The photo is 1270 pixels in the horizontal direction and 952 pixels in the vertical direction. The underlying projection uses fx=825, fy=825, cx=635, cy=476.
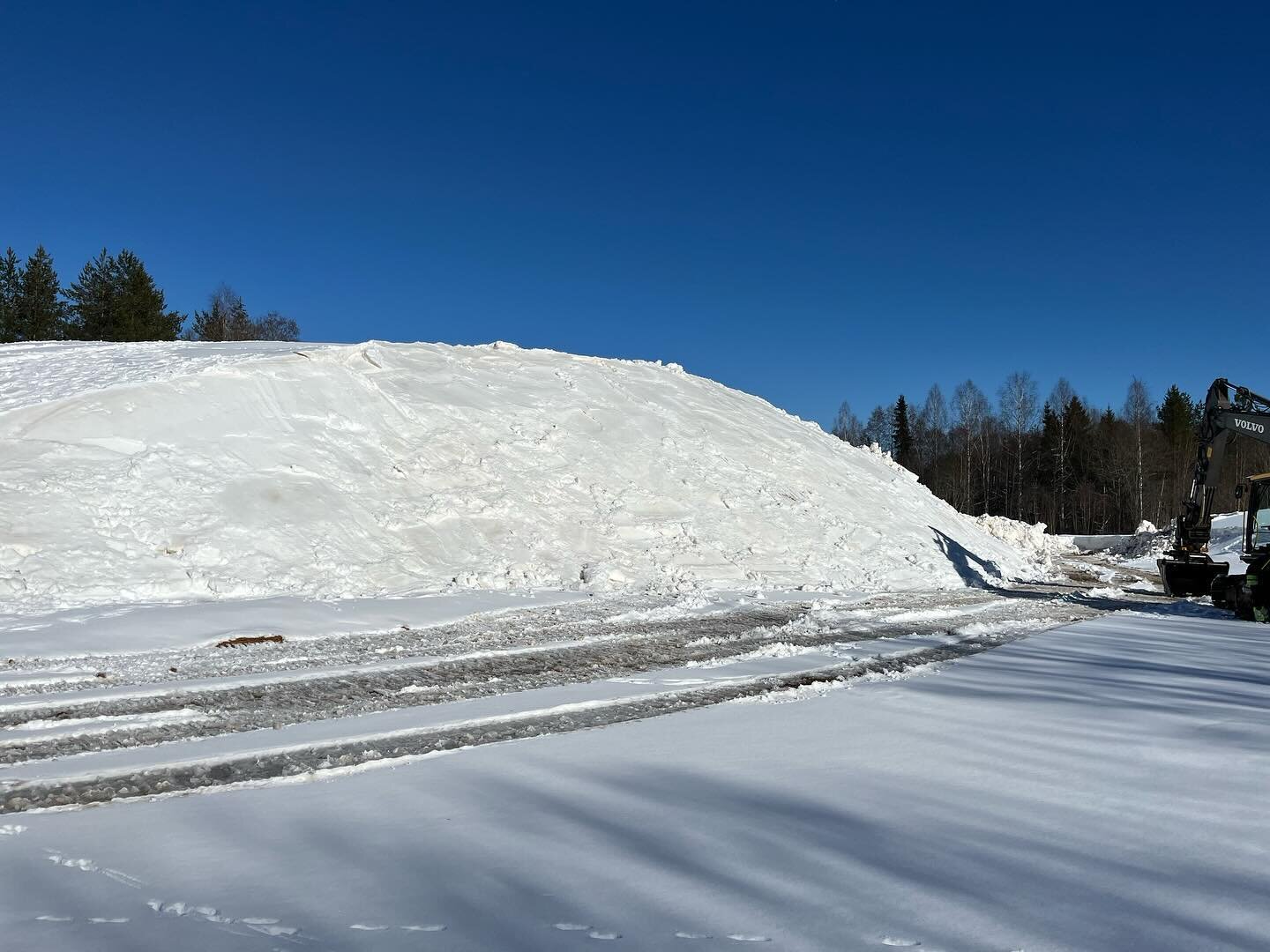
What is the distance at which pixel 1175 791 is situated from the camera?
3736 millimetres

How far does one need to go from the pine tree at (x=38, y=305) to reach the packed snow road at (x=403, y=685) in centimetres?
4174

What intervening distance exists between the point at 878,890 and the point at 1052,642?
7.44 m

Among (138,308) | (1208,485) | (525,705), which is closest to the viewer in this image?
(525,705)

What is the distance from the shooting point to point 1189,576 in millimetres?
15508

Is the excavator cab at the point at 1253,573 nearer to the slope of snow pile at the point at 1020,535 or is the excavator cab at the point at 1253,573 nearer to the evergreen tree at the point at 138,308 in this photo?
the slope of snow pile at the point at 1020,535

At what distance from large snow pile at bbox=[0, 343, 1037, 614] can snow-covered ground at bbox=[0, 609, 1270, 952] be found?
8067mm

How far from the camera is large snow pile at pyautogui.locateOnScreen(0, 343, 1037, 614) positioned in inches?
452

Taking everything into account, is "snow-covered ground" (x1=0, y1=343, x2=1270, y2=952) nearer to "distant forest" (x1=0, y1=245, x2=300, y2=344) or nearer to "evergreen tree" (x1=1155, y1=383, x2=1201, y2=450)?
"distant forest" (x1=0, y1=245, x2=300, y2=344)

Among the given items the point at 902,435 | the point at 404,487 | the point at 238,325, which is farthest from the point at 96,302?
the point at 902,435

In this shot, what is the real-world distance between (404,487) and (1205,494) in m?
14.8

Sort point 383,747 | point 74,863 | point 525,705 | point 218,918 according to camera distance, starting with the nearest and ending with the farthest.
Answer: point 218,918
point 74,863
point 383,747
point 525,705

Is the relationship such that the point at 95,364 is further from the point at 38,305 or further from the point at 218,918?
the point at 38,305

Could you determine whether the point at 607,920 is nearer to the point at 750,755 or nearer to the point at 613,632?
the point at 750,755

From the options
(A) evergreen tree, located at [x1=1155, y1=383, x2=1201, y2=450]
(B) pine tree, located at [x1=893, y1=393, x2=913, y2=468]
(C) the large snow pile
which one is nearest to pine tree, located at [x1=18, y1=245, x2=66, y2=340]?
(C) the large snow pile
